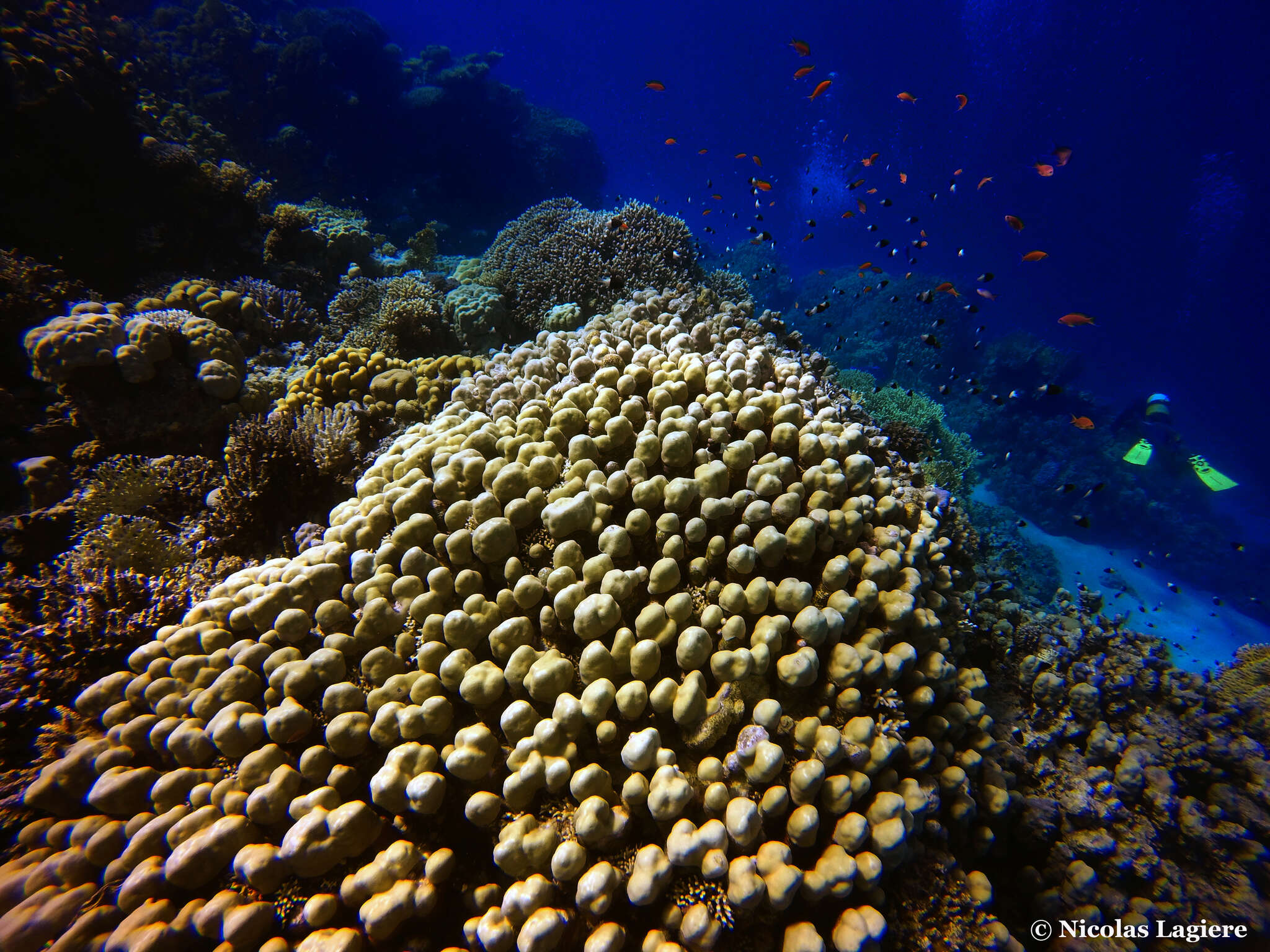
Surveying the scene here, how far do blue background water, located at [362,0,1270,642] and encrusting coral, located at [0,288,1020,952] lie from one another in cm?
2828

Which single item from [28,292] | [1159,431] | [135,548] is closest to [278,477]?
[135,548]

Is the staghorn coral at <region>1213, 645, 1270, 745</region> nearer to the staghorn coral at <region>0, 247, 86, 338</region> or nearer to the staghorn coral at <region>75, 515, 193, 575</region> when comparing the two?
the staghorn coral at <region>75, 515, 193, 575</region>

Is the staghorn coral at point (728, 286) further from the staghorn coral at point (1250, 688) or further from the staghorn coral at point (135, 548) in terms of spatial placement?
the staghorn coral at point (135, 548)

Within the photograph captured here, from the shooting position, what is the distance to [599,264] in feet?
22.1

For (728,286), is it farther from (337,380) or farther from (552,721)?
(552,721)

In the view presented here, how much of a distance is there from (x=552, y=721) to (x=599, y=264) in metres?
6.37

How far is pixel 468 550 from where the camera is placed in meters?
2.50

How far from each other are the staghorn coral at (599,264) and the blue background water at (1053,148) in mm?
22120

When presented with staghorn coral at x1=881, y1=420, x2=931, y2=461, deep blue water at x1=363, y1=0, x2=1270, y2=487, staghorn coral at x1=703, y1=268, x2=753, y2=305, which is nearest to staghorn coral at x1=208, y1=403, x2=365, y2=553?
staghorn coral at x1=703, y1=268, x2=753, y2=305

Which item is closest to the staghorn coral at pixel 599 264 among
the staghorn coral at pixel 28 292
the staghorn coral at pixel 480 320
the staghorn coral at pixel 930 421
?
the staghorn coral at pixel 480 320

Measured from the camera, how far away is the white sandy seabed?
50.9 ft

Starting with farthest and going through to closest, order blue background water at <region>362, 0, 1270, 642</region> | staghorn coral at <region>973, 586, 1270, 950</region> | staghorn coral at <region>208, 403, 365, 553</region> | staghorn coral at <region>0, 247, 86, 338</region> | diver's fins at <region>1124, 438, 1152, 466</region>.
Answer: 1. blue background water at <region>362, 0, 1270, 642</region>
2. diver's fins at <region>1124, 438, 1152, 466</region>
3. staghorn coral at <region>0, 247, 86, 338</region>
4. staghorn coral at <region>208, 403, 365, 553</region>
5. staghorn coral at <region>973, 586, 1270, 950</region>

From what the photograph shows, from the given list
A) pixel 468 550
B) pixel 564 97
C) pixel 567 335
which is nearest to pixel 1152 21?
pixel 567 335

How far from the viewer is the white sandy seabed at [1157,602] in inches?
611
